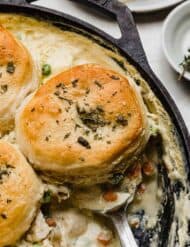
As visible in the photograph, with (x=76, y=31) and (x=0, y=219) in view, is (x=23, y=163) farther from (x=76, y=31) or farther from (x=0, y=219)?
(x=76, y=31)

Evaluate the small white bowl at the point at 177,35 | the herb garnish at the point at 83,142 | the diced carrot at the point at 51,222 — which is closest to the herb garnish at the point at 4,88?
the herb garnish at the point at 83,142

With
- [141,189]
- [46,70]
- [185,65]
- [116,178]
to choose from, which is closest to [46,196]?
[116,178]

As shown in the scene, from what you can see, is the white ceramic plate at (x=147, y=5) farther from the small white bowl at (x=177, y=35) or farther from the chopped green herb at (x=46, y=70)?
the chopped green herb at (x=46, y=70)

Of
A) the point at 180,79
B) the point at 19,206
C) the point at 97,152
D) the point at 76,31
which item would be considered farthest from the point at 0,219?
the point at 180,79

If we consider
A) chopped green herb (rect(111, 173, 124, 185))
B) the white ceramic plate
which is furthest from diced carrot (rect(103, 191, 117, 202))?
the white ceramic plate

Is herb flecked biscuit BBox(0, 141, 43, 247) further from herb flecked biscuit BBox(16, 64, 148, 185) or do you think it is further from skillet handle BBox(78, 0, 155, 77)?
skillet handle BBox(78, 0, 155, 77)
